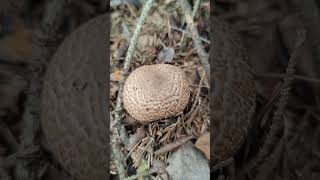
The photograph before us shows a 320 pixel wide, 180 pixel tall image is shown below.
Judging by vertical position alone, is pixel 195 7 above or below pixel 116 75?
above

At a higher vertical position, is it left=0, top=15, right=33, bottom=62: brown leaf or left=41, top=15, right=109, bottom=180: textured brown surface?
left=0, top=15, right=33, bottom=62: brown leaf

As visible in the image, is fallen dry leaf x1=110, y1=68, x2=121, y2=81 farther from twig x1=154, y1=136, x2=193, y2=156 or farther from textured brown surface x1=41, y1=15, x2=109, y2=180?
twig x1=154, y1=136, x2=193, y2=156

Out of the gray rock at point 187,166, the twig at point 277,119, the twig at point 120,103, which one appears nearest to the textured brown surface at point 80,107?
the twig at point 120,103

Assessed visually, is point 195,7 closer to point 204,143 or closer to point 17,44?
point 204,143

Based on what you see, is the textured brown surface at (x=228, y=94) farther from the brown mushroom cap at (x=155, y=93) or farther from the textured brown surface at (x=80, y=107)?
the textured brown surface at (x=80, y=107)

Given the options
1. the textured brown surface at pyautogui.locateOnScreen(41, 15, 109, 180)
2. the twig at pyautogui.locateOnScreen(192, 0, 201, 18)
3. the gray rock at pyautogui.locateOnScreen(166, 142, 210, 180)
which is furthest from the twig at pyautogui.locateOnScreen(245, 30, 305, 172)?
the textured brown surface at pyautogui.locateOnScreen(41, 15, 109, 180)

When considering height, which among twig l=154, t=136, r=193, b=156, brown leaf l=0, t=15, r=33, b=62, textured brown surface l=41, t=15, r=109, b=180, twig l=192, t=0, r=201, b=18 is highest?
twig l=192, t=0, r=201, b=18

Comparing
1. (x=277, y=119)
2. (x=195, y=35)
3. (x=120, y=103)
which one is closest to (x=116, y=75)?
(x=120, y=103)

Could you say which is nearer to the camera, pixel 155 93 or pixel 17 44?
Result: pixel 155 93
